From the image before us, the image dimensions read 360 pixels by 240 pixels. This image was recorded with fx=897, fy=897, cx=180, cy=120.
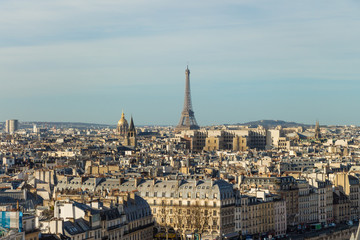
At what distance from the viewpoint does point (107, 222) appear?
52.7 m

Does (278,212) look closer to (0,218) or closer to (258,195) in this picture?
(258,195)

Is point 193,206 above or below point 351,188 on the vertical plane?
below

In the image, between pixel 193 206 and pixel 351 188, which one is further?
pixel 351 188

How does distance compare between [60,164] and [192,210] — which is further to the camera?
[60,164]

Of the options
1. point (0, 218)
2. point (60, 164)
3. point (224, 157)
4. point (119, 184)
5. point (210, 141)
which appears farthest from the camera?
point (210, 141)

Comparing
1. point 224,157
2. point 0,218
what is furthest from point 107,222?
point 224,157

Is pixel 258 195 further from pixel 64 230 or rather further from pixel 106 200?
pixel 64 230

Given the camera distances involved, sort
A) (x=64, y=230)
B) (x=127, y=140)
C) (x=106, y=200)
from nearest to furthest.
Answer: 1. (x=64, y=230)
2. (x=106, y=200)
3. (x=127, y=140)

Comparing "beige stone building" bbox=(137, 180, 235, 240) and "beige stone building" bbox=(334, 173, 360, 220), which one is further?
"beige stone building" bbox=(334, 173, 360, 220)

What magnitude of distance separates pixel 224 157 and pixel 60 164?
34.8 meters

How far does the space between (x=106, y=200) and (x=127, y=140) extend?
122737 millimetres

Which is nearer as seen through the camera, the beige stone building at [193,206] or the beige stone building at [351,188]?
the beige stone building at [193,206]

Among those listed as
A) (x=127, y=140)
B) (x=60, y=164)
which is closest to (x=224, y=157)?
(x=60, y=164)

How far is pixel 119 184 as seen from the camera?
69.8m
